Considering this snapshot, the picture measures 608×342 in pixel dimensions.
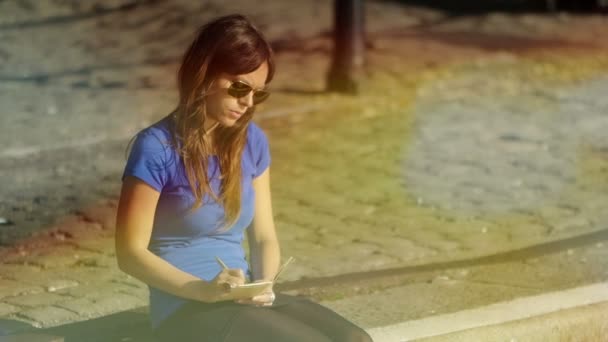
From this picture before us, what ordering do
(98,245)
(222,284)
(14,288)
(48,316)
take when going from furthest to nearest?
(98,245) < (14,288) < (48,316) < (222,284)

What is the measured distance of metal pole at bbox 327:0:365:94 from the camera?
957 centimetres

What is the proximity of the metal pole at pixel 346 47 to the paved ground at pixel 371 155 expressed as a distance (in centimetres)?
14

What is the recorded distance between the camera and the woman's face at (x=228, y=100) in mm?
3893

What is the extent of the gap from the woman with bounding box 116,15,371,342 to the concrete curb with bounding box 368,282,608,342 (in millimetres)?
710

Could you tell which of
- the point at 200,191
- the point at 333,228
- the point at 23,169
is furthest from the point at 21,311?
the point at 23,169

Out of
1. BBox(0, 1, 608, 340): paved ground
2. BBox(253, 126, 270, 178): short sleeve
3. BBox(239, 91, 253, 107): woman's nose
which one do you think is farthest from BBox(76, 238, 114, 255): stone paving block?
BBox(239, 91, 253, 107): woman's nose

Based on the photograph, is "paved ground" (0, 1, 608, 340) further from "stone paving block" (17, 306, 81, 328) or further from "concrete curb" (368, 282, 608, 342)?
"concrete curb" (368, 282, 608, 342)

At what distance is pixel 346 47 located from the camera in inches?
382

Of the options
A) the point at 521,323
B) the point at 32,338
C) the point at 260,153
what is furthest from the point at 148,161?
the point at 521,323

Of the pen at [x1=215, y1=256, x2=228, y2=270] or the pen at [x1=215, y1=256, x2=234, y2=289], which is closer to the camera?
the pen at [x1=215, y1=256, x2=234, y2=289]

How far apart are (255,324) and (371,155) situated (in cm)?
424

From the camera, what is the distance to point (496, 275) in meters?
5.57

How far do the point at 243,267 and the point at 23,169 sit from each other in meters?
3.86

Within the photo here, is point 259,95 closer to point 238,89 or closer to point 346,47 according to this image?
point 238,89
